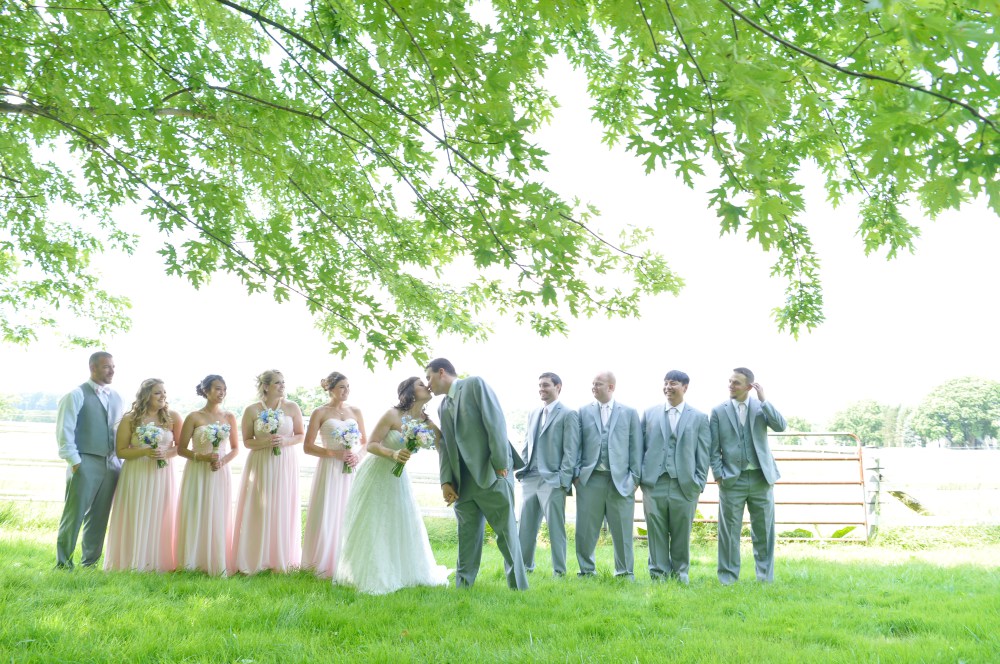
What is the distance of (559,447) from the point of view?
8398 mm

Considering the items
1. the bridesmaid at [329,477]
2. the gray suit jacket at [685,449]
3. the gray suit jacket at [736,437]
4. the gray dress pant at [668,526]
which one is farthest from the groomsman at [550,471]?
the bridesmaid at [329,477]

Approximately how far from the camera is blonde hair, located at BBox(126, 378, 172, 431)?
7.68 metres

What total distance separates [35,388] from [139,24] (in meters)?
29.2

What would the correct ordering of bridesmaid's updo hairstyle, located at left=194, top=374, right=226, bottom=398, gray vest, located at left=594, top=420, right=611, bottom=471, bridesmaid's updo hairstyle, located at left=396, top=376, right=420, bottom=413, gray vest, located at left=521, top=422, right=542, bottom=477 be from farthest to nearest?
gray vest, located at left=521, top=422, right=542, bottom=477 → gray vest, located at left=594, top=420, right=611, bottom=471 → bridesmaid's updo hairstyle, located at left=194, top=374, right=226, bottom=398 → bridesmaid's updo hairstyle, located at left=396, top=376, right=420, bottom=413

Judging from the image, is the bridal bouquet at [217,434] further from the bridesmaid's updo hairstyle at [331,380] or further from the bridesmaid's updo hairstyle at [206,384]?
the bridesmaid's updo hairstyle at [331,380]

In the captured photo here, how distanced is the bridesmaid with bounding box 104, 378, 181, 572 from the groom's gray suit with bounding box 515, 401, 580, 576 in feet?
12.3

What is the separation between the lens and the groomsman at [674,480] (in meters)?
7.75

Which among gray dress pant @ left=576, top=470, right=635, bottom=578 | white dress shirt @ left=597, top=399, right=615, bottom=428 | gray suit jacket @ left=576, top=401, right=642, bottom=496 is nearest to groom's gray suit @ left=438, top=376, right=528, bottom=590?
gray dress pant @ left=576, top=470, right=635, bottom=578

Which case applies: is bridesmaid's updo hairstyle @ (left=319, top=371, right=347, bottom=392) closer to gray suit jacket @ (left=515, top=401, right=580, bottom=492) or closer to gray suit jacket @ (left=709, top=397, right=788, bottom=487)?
gray suit jacket @ (left=515, top=401, right=580, bottom=492)

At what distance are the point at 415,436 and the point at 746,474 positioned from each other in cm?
345

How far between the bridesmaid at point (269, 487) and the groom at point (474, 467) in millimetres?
2003

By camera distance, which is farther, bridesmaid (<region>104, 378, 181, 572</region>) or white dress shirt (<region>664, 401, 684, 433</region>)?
white dress shirt (<region>664, 401, 684, 433</region>)

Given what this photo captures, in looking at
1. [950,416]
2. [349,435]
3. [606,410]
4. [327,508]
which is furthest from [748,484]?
[950,416]

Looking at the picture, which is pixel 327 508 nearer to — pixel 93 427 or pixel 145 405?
pixel 145 405
